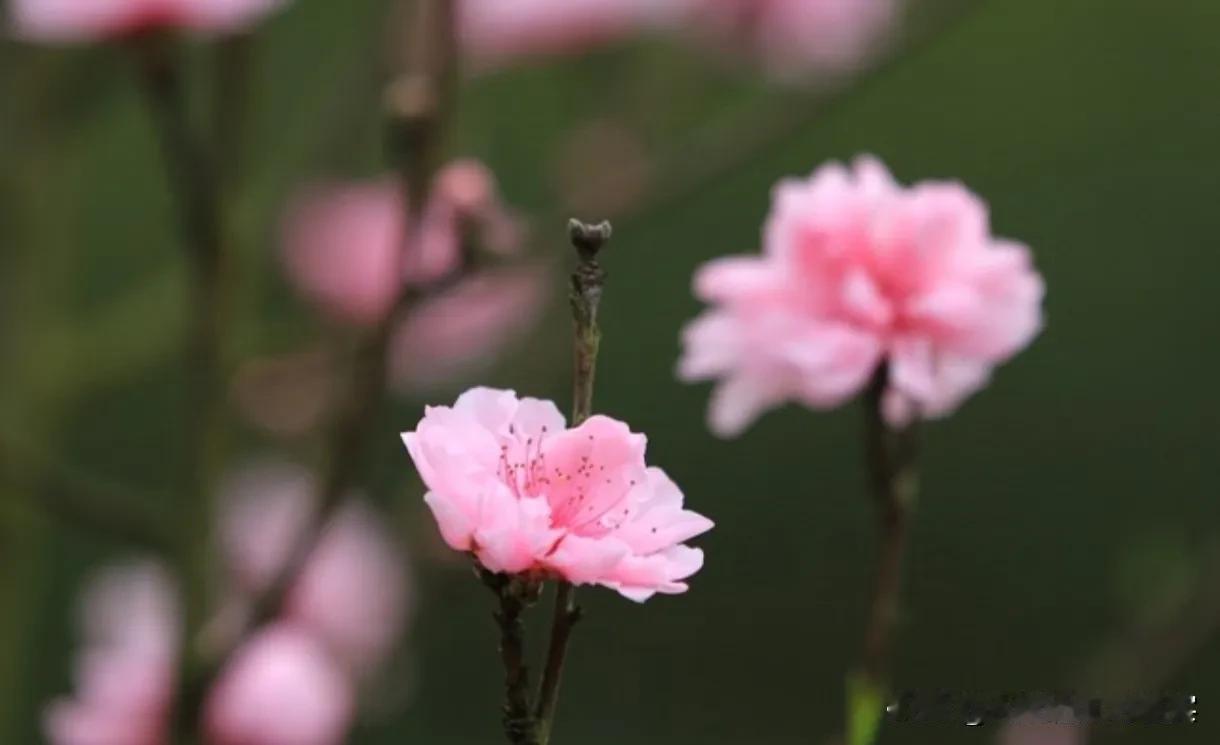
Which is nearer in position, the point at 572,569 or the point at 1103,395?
the point at 572,569

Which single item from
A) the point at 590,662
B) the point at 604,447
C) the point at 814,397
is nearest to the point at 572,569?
the point at 604,447

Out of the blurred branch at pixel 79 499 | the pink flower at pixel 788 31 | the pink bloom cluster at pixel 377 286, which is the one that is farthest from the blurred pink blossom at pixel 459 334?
the blurred branch at pixel 79 499

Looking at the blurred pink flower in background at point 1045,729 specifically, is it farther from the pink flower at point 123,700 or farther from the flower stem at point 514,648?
the pink flower at point 123,700

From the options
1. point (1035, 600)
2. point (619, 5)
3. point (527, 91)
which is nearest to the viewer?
point (619, 5)

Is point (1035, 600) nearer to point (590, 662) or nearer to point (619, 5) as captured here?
point (590, 662)

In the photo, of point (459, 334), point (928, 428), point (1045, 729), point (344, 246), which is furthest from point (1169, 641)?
point (928, 428)

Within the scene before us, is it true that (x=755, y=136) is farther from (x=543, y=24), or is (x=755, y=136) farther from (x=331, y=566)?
(x=331, y=566)
